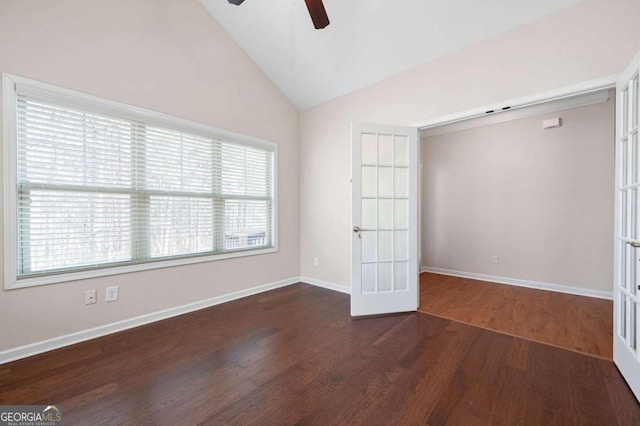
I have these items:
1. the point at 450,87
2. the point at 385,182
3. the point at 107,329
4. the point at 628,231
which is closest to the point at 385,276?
the point at 385,182

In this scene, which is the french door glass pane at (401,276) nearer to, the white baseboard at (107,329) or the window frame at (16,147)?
the white baseboard at (107,329)

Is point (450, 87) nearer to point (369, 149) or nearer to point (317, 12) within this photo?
point (369, 149)

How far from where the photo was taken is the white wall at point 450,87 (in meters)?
1.91

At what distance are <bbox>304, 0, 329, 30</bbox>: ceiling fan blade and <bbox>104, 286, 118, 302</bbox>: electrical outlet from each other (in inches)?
113

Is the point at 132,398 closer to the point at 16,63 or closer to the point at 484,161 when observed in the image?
the point at 16,63

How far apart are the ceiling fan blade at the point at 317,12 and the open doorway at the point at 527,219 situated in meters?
2.47

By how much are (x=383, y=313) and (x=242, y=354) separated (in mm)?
1497

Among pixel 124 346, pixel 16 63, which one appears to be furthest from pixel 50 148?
pixel 124 346

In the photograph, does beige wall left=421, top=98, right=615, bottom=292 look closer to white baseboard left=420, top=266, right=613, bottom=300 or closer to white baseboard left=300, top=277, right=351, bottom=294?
white baseboard left=420, top=266, right=613, bottom=300

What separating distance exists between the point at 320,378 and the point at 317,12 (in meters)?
2.60

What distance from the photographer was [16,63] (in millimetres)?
1869

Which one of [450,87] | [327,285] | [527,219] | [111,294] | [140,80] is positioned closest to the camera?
[111,294]

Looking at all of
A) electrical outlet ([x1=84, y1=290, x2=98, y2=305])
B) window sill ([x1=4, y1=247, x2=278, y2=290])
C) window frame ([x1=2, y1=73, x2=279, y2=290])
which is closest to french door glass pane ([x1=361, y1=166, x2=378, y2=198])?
window sill ([x1=4, y1=247, x2=278, y2=290])

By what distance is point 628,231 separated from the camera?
Answer: 1.66 metres
